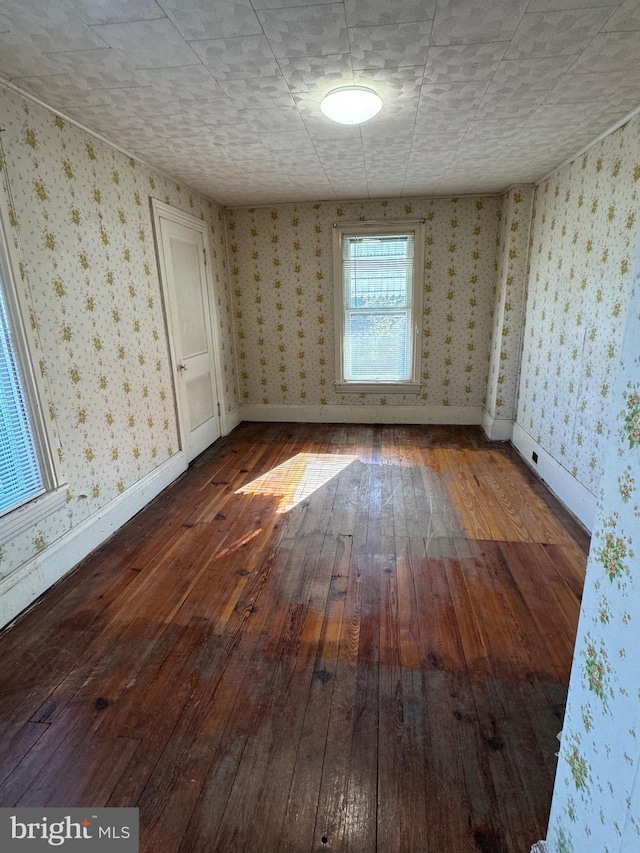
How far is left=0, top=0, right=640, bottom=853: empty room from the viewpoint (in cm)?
126

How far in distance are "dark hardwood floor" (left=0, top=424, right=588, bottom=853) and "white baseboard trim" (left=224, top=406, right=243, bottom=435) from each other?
6.10 feet

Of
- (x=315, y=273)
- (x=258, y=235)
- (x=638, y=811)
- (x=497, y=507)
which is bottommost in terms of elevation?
(x=497, y=507)

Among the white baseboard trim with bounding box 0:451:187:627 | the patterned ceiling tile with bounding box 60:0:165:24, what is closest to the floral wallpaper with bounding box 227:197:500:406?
the white baseboard trim with bounding box 0:451:187:627

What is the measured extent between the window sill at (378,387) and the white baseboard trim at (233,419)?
1.25 metres

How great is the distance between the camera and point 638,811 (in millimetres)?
744

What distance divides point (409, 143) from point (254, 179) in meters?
1.40

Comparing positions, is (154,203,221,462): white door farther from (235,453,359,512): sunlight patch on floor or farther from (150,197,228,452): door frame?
(235,453,359,512): sunlight patch on floor

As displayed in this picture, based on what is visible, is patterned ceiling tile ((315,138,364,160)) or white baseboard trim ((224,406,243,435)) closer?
patterned ceiling tile ((315,138,364,160))

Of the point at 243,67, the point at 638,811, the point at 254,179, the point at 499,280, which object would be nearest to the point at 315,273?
the point at 254,179

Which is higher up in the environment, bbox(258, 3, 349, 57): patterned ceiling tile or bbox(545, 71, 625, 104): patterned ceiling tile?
bbox(258, 3, 349, 57): patterned ceiling tile

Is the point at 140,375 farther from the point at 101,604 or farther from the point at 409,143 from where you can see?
the point at 409,143

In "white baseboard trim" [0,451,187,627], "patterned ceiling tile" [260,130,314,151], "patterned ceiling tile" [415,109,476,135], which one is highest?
"patterned ceiling tile" [260,130,314,151]

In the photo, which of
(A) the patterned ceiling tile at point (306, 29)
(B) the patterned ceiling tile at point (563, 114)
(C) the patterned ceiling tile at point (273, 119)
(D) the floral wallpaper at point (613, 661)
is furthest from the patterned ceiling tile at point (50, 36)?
(B) the patterned ceiling tile at point (563, 114)

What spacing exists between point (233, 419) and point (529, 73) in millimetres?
4035
